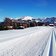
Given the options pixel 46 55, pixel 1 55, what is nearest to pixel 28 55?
pixel 46 55

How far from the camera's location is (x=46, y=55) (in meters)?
7.73

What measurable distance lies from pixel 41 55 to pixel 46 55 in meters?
0.26

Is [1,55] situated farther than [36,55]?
No

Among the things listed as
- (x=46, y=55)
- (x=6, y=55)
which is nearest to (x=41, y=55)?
(x=46, y=55)

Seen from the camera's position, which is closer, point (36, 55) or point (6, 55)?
point (6, 55)

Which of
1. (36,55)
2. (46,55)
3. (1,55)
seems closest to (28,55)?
(36,55)

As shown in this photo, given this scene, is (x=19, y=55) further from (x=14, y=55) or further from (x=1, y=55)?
(x=1, y=55)

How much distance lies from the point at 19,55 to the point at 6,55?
2.32 feet

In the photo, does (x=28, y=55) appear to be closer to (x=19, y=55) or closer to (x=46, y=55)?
(x=19, y=55)

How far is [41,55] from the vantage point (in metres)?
7.75

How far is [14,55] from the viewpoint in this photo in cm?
756

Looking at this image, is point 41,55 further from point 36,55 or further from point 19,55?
point 19,55

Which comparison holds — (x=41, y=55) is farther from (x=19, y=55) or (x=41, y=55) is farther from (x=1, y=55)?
(x=1, y=55)

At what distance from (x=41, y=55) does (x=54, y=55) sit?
67 centimetres
